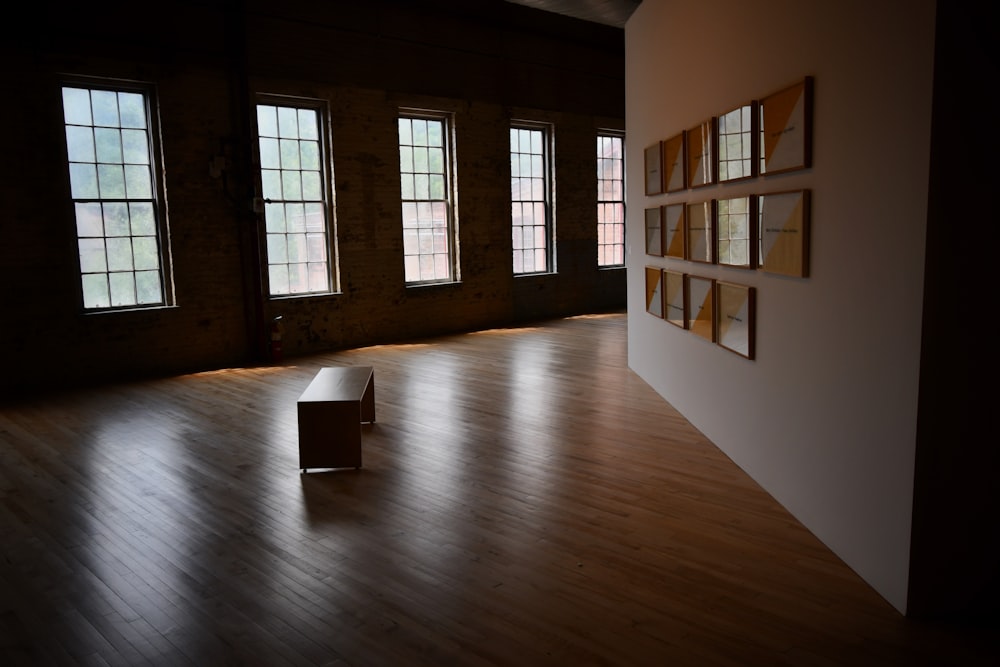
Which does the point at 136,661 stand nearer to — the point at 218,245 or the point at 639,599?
the point at 639,599

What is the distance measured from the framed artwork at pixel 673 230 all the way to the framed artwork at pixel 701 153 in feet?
1.24

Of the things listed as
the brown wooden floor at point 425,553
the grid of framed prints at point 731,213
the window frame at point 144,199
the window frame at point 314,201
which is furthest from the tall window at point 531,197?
the brown wooden floor at point 425,553

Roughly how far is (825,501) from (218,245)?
25.1 feet

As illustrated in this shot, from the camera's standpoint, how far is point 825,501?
12.2 feet

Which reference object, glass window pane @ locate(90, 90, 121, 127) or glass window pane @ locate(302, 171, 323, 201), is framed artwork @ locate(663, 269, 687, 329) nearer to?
glass window pane @ locate(302, 171, 323, 201)

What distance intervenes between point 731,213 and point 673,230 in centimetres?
141

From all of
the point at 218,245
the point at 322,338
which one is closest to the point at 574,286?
the point at 322,338

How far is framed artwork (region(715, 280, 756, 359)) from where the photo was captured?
15.1 ft

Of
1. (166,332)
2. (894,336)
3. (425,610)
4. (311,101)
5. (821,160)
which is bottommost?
(425,610)

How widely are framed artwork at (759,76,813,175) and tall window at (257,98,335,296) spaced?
6.89 metres

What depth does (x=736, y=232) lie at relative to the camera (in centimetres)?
479

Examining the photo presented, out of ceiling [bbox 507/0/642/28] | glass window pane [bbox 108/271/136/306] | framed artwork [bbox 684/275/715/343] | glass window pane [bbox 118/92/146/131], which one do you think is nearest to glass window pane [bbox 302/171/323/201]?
glass window pane [bbox 118/92/146/131]

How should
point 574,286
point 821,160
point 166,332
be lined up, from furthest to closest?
point 574,286 → point 166,332 → point 821,160

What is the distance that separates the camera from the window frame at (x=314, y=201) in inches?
370
